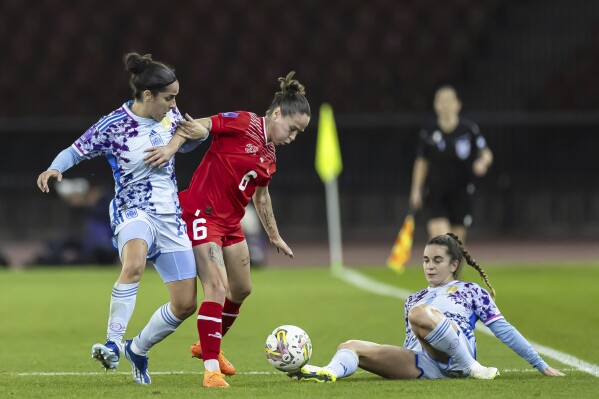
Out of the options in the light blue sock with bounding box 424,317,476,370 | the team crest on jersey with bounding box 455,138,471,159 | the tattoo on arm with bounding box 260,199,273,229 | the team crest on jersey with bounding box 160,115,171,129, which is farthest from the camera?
the team crest on jersey with bounding box 455,138,471,159

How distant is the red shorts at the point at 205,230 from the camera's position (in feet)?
24.7

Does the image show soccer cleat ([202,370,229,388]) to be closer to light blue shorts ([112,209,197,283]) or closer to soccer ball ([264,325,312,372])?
soccer ball ([264,325,312,372])

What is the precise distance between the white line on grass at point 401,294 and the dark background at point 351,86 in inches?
257

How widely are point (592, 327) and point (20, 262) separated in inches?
513

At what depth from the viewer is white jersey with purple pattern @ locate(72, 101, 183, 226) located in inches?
286

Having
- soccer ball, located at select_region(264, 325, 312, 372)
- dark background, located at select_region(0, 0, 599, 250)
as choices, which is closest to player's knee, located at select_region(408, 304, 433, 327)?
soccer ball, located at select_region(264, 325, 312, 372)

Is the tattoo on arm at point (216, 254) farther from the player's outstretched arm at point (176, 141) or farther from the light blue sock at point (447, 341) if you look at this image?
the light blue sock at point (447, 341)

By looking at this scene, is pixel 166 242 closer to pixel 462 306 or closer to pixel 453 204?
pixel 462 306

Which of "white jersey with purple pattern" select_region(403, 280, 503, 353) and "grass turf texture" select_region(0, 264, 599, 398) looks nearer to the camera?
"grass turf texture" select_region(0, 264, 599, 398)

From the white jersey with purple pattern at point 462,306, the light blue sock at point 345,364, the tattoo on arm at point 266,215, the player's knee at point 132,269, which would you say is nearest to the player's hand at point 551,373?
the white jersey with purple pattern at point 462,306

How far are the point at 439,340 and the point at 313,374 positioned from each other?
0.74 meters

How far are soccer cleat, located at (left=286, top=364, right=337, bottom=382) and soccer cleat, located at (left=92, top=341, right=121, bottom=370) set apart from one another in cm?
103

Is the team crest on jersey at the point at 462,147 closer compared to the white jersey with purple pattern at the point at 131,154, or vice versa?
the white jersey with purple pattern at the point at 131,154

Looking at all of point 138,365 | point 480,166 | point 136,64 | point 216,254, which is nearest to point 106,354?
point 138,365
